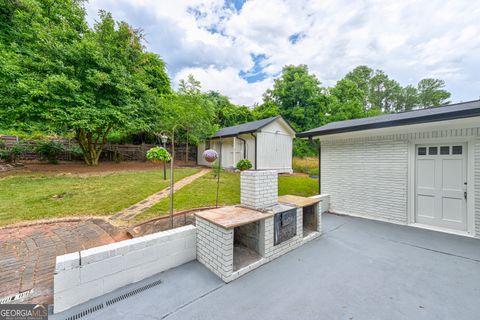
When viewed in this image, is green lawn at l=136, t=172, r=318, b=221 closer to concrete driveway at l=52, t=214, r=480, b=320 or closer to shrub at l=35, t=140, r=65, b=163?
concrete driveway at l=52, t=214, r=480, b=320

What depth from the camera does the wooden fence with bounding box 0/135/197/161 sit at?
401 inches

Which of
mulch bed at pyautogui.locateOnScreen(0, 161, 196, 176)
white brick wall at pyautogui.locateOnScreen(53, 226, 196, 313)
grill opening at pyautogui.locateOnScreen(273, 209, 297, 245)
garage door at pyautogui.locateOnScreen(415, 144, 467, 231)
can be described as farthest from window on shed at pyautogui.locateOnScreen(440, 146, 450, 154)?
mulch bed at pyautogui.locateOnScreen(0, 161, 196, 176)

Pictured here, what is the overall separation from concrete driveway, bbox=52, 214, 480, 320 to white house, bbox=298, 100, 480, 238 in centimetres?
85

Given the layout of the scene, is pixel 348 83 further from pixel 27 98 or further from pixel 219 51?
pixel 27 98

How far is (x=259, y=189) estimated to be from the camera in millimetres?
2982

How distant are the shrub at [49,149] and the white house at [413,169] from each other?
14.5 m

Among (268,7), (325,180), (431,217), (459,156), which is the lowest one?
(431,217)

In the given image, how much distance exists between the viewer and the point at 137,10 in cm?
695

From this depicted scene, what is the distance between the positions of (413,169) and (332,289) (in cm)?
368

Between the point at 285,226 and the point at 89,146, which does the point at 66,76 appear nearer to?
the point at 89,146

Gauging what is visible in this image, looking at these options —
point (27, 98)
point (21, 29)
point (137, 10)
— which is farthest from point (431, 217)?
point (21, 29)

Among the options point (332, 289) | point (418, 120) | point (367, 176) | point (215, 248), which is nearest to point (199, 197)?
point (215, 248)

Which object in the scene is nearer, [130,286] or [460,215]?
[130,286]

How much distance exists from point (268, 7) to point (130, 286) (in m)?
→ 8.41
